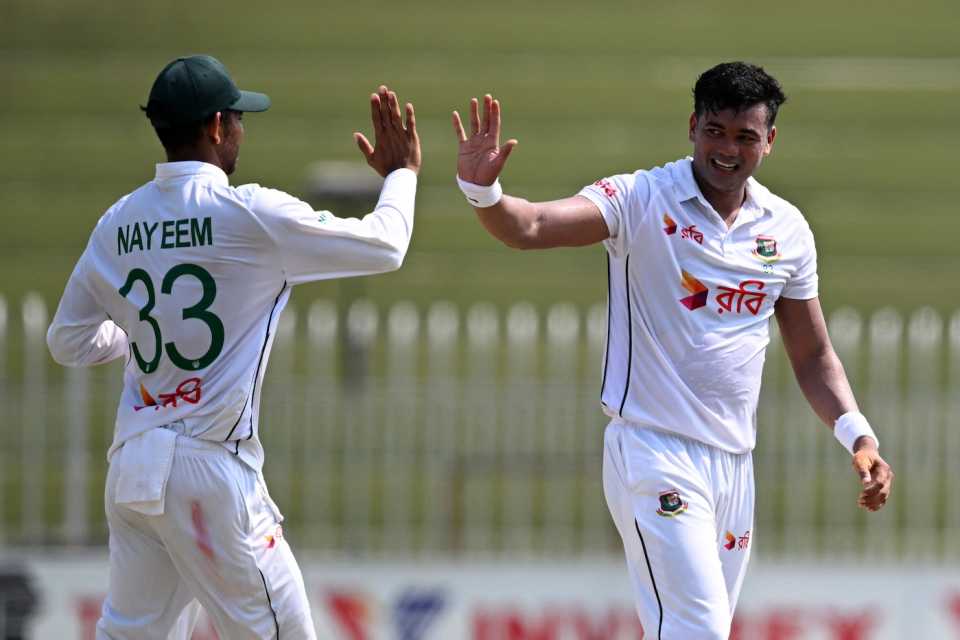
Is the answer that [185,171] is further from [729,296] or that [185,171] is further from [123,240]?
[729,296]

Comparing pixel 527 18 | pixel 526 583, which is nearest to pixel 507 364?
pixel 526 583

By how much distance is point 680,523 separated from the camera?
15.0ft

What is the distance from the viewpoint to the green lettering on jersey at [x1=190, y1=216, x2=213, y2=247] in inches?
168

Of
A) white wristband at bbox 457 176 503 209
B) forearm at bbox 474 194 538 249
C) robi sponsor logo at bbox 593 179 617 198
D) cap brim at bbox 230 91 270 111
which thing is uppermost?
cap brim at bbox 230 91 270 111

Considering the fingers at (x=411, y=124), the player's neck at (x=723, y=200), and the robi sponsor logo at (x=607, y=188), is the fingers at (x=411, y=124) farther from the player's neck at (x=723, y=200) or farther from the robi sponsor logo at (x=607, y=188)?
the player's neck at (x=723, y=200)

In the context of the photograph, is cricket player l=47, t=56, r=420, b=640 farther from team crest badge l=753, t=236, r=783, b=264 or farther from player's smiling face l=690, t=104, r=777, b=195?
team crest badge l=753, t=236, r=783, b=264

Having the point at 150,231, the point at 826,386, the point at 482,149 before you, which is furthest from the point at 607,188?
the point at 150,231

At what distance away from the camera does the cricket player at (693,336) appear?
458 cm

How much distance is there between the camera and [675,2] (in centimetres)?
1320

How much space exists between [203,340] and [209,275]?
6.9 inches

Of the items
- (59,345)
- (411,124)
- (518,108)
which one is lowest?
(59,345)

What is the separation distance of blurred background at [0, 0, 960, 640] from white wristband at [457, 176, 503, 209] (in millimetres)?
4058

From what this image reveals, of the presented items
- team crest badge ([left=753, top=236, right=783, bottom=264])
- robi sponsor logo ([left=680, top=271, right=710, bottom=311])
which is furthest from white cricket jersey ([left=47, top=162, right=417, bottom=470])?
team crest badge ([left=753, top=236, right=783, bottom=264])

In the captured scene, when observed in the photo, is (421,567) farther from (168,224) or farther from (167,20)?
(167,20)
